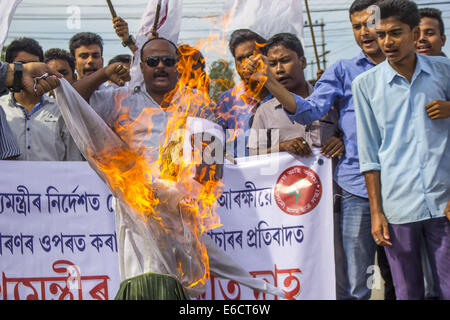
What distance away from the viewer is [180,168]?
13.0 ft

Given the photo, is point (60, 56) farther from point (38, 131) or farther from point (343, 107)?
point (343, 107)

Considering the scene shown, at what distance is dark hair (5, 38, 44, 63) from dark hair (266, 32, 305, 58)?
2108 mm

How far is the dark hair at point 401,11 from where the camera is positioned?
4383mm

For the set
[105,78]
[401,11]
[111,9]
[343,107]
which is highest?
[111,9]

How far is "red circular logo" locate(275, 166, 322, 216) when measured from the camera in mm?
5148

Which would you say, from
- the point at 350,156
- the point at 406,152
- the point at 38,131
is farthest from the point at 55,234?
the point at 406,152

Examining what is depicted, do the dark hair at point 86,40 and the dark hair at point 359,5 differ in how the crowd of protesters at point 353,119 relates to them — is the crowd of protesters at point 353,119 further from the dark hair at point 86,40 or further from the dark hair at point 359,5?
the dark hair at point 86,40

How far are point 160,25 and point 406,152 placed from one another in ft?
7.88

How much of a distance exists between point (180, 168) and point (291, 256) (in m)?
1.59

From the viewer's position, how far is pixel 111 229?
5.36 meters

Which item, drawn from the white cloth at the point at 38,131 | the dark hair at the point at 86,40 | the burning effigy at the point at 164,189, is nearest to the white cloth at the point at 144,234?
the burning effigy at the point at 164,189

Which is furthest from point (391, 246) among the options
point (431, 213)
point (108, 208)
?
point (108, 208)

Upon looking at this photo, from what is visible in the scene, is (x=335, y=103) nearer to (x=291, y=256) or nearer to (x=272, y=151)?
(x=272, y=151)

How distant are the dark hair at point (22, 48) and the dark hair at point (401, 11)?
10.2ft
